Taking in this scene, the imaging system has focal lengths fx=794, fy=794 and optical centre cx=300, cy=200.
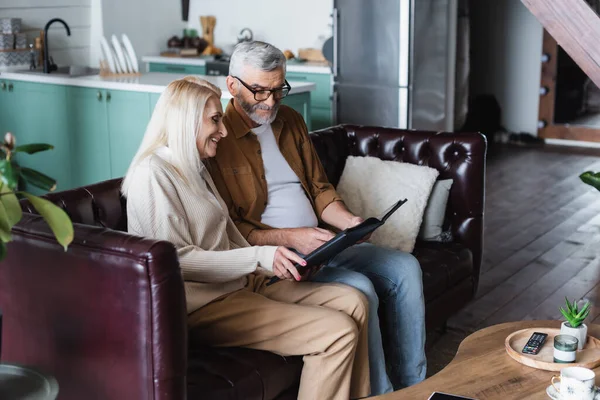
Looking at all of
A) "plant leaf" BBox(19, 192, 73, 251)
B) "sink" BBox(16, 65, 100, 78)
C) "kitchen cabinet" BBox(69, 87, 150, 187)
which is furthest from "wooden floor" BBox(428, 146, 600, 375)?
"sink" BBox(16, 65, 100, 78)

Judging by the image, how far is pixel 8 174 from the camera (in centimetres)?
154

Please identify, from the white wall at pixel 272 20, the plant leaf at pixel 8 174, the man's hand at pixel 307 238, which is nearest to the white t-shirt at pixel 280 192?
the man's hand at pixel 307 238

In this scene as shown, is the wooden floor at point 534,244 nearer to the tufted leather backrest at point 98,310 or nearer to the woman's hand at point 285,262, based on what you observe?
the woman's hand at point 285,262

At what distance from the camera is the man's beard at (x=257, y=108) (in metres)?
2.90

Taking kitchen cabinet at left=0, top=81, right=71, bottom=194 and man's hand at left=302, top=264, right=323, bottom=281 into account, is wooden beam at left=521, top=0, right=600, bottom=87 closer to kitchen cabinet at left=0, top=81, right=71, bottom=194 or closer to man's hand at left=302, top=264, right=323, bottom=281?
man's hand at left=302, top=264, right=323, bottom=281

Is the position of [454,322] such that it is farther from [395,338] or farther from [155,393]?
[155,393]

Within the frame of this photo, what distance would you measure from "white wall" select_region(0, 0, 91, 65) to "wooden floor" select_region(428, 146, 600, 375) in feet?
Result: 11.9

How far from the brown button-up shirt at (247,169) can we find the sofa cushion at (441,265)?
0.48 metres

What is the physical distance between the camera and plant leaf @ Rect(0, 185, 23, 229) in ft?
5.35

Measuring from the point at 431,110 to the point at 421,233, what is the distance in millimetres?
2994

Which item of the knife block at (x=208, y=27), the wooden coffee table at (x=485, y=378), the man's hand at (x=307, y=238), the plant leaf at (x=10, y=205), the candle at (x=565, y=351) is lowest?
the wooden coffee table at (x=485, y=378)

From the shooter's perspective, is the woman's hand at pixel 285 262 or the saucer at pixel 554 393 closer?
the saucer at pixel 554 393

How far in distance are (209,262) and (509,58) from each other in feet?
22.6

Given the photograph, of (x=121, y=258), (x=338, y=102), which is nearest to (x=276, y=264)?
(x=121, y=258)
